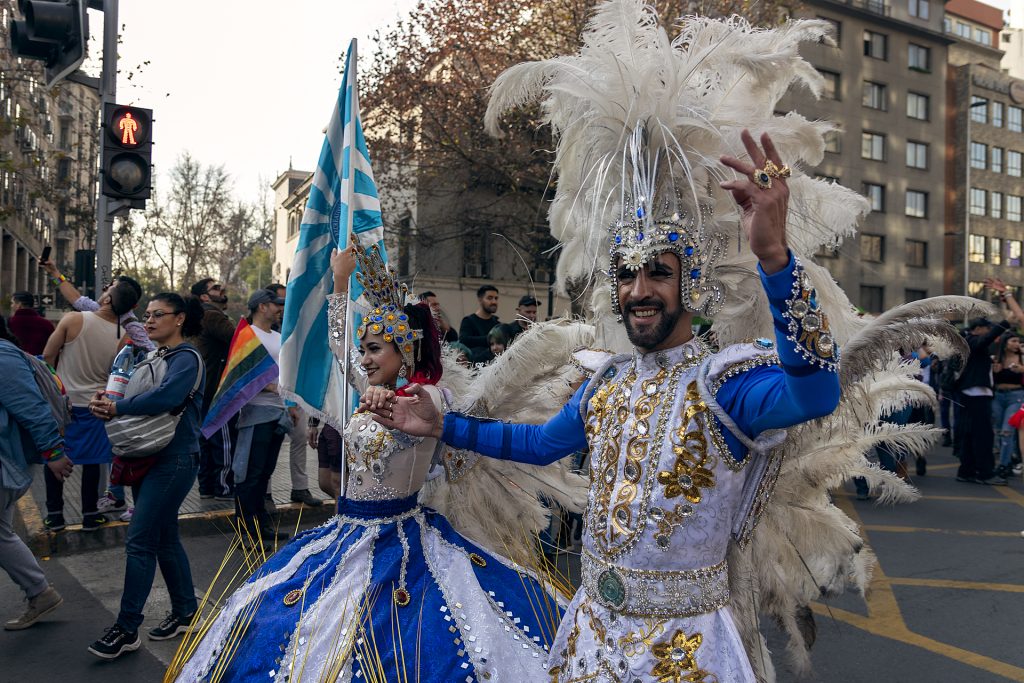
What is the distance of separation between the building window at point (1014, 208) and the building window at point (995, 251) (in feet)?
6.04

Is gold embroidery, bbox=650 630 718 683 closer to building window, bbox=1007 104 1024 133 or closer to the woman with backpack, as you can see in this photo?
the woman with backpack

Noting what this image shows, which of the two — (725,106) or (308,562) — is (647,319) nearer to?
(725,106)

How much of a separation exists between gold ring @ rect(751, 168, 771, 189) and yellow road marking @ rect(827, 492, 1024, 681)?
2.86 metres

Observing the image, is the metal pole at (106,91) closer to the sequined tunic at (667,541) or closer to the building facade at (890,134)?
the sequined tunic at (667,541)

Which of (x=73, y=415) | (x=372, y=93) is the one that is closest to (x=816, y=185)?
(x=73, y=415)

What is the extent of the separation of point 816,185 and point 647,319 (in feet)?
2.88

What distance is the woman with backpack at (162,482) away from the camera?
167 inches

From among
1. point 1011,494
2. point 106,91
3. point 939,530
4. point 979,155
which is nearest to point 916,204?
point 979,155

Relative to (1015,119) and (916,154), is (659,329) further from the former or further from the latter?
(1015,119)

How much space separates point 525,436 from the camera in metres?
2.82

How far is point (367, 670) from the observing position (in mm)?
2836

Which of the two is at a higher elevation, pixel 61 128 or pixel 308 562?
pixel 61 128

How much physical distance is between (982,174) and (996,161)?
5.36 feet

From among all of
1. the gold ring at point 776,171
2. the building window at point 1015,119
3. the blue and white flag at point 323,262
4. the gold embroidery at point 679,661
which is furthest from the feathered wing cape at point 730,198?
the building window at point 1015,119
